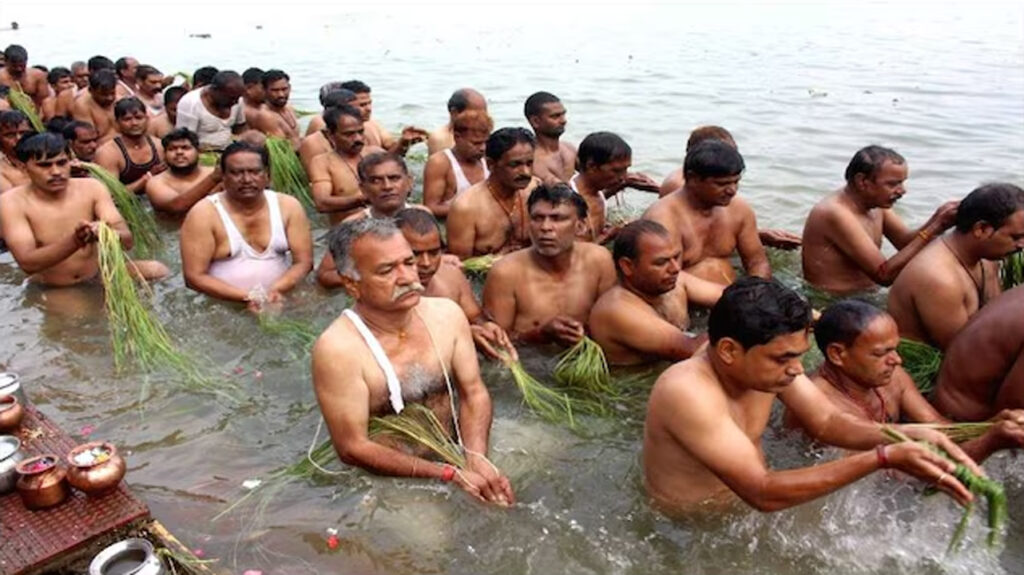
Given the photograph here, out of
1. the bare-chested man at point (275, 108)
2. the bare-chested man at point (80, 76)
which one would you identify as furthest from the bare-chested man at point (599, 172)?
the bare-chested man at point (80, 76)

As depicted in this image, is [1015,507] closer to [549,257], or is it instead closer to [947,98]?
[549,257]

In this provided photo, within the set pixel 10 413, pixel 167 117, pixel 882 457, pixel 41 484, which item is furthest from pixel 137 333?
pixel 167 117

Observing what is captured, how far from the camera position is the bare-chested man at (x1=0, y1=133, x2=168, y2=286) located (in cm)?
612

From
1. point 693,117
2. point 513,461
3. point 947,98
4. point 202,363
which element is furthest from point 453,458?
point 947,98

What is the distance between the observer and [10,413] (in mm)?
3994

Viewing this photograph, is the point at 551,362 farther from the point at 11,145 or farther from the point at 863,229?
the point at 11,145

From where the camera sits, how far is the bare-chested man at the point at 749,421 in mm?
2951

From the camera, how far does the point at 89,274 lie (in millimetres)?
6754

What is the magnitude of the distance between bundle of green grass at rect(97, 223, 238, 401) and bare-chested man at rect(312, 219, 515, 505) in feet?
5.58

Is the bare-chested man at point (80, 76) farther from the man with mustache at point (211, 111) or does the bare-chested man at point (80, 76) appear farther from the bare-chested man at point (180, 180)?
the bare-chested man at point (180, 180)

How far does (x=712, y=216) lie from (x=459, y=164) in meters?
2.48

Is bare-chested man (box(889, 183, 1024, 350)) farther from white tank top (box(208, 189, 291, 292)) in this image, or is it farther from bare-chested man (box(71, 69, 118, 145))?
bare-chested man (box(71, 69, 118, 145))

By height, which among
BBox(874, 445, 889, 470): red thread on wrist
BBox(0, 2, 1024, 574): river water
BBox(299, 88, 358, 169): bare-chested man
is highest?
BBox(299, 88, 358, 169): bare-chested man

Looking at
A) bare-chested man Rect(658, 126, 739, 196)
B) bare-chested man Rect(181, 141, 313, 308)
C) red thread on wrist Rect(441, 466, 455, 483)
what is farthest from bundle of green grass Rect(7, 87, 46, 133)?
red thread on wrist Rect(441, 466, 455, 483)
